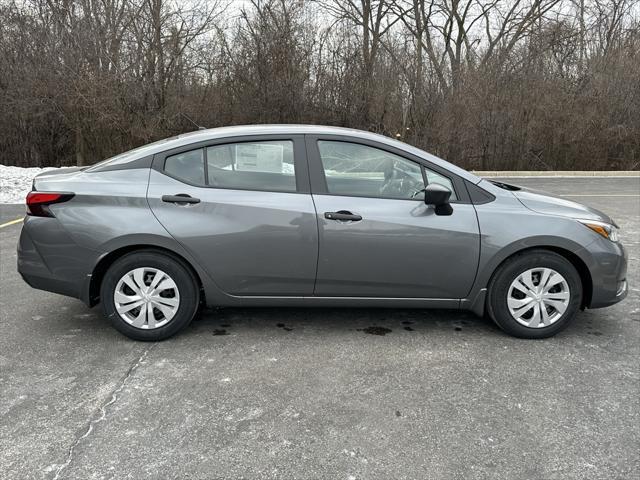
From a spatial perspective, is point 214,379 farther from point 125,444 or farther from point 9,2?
point 9,2

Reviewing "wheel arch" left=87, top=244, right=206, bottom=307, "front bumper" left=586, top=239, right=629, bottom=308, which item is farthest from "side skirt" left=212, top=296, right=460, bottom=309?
"front bumper" left=586, top=239, right=629, bottom=308

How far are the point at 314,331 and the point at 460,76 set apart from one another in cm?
1851

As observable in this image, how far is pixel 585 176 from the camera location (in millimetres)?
18922

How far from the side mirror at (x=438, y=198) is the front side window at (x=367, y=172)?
14 cm

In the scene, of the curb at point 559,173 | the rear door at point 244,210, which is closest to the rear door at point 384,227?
the rear door at point 244,210

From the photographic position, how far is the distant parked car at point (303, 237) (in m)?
3.79

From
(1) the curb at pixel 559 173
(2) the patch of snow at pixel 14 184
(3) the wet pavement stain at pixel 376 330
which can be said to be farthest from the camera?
(1) the curb at pixel 559 173

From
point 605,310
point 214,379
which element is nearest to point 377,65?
point 605,310

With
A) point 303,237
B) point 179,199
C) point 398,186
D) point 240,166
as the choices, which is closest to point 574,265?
point 398,186

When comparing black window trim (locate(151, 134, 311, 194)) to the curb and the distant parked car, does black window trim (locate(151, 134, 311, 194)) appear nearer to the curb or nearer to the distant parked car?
the distant parked car

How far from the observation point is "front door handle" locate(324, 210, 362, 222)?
3785 millimetres

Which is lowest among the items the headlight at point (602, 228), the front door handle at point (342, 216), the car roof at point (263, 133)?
the headlight at point (602, 228)

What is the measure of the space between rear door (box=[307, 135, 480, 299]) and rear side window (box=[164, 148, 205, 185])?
812 millimetres

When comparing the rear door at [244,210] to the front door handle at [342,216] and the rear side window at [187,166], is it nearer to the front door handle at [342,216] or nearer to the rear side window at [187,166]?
the rear side window at [187,166]
